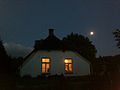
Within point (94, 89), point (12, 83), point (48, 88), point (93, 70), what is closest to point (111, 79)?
point (94, 89)

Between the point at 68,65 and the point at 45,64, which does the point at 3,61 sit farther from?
the point at 68,65

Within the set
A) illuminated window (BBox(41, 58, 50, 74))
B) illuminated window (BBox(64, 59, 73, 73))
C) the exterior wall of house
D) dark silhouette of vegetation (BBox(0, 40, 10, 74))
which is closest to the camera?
dark silhouette of vegetation (BBox(0, 40, 10, 74))

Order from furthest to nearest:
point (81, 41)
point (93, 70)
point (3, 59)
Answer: point (81, 41)
point (93, 70)
point (3, 59)

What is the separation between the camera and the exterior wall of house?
32.2m

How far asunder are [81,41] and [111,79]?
155 ft

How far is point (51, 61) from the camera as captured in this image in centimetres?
3256

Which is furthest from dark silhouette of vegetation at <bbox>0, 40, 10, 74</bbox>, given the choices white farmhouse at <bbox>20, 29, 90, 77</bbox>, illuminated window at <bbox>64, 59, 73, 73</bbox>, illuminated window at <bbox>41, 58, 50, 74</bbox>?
illuminated window at <bbox>64, 59, 73, 73</bbox>

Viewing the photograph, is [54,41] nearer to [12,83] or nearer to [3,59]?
[3,59]

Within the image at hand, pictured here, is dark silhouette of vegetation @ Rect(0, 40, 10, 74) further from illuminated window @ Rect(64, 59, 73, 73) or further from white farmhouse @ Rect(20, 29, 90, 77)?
illuminated window @ Rect(64, 59, 73, 73)

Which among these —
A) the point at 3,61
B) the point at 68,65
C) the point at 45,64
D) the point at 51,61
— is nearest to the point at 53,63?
the point at 51,61

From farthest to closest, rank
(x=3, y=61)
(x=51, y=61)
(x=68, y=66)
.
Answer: (x=68, y=66) < (x=51, y=61) < (x=3, y=61)

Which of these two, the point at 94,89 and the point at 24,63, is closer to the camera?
the point at 94,89

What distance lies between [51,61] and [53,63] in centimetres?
37

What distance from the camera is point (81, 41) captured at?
221 ft
